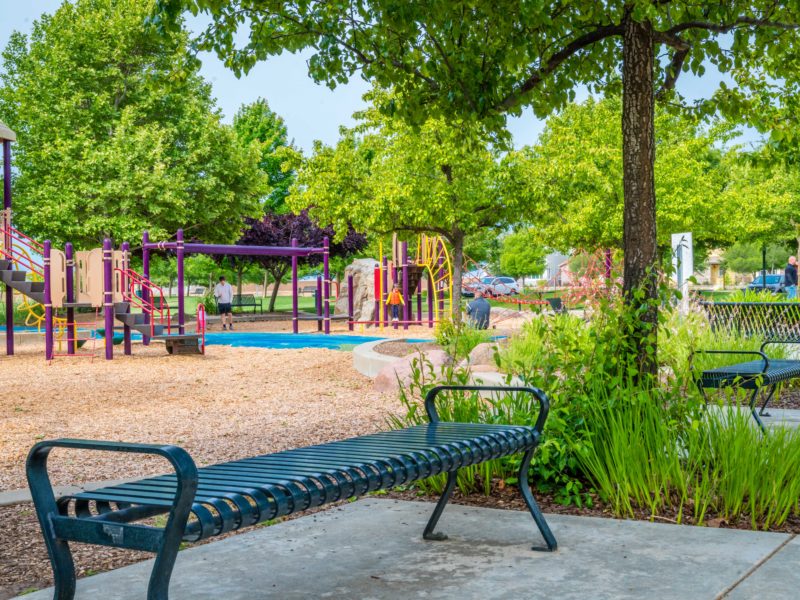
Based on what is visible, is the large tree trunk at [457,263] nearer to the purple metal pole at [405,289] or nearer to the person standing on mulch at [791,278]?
the purple metal pole at [405,289]

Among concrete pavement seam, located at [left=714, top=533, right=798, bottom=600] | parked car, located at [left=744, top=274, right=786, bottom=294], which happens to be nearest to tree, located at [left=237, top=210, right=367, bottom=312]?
parked car, located at [left=744, top=274, right=786, bottom=294]

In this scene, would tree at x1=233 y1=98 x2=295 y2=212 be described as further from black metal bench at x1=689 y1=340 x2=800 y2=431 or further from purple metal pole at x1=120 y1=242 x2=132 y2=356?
black metal bench at x1=689 y1=340 x2=800 y2=431

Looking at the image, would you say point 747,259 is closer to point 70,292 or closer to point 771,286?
point 771,286

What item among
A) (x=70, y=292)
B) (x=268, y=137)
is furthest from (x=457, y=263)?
(x=268, y=137)

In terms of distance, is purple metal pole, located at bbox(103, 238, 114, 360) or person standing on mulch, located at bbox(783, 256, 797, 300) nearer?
purple metal pole, located at bbox(103, 238, 114, 360)

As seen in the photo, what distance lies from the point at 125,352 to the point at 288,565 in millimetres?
15031

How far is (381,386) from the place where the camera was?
10578 mm

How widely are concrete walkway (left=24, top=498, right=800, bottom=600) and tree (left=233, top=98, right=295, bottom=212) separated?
132 feet

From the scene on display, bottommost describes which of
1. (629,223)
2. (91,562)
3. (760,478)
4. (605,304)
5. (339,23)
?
(91,562)

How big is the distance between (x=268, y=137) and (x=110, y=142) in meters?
16.9

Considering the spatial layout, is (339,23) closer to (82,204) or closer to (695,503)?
(695,503)

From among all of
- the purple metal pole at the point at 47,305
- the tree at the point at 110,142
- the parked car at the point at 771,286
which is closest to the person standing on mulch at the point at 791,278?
the parked car at the point at 771,286

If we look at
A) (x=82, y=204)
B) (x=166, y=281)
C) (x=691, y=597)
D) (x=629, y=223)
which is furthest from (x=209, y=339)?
(x=166, y=281)

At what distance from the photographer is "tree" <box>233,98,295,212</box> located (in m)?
45.2
